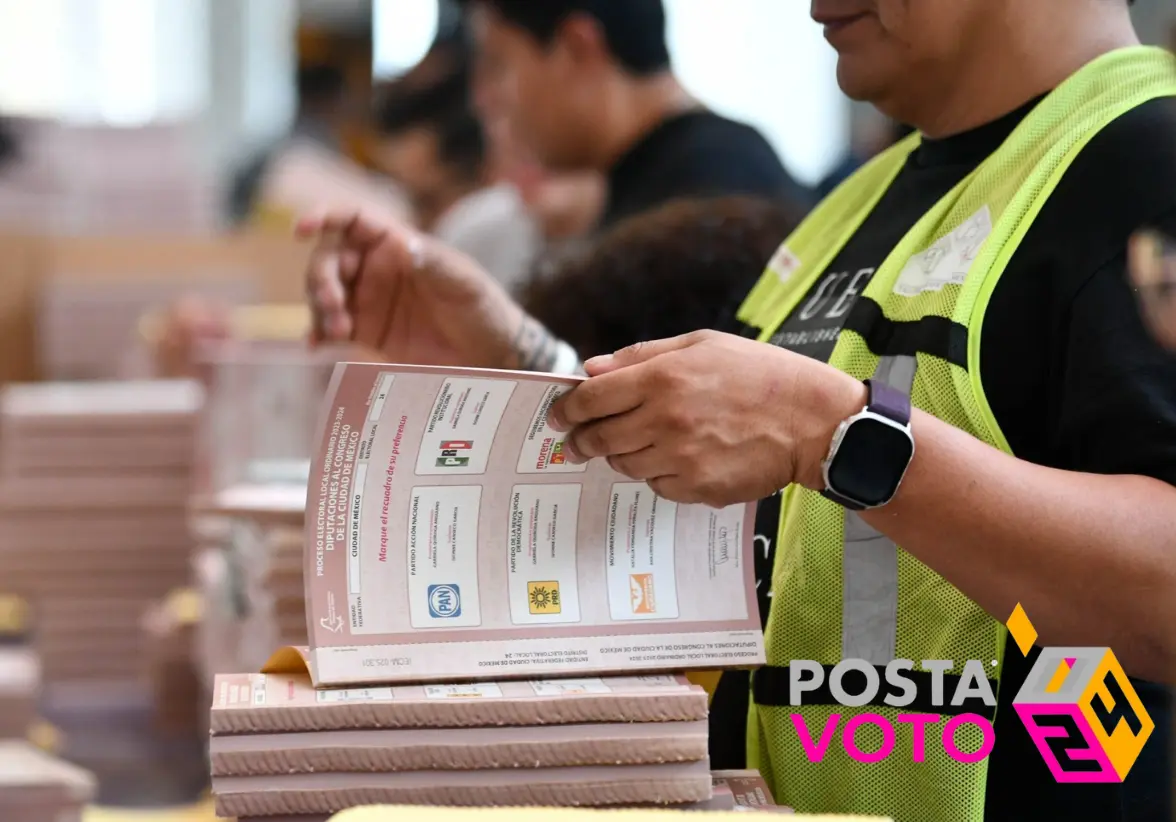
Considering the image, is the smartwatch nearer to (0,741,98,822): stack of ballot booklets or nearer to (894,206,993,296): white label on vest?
(894,206,993,296): white label on vest

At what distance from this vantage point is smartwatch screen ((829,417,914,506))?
0.94 m

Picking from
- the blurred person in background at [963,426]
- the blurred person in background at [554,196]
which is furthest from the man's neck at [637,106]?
the blurred person in background at [963,426]

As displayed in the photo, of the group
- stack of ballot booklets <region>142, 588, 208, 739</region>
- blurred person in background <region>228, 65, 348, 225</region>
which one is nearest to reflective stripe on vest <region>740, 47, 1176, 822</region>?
stack of ballot booklets <region>142, 588, 208, 739</region>

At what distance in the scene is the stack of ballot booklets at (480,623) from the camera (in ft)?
2.94

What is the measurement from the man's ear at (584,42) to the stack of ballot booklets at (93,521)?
146cm

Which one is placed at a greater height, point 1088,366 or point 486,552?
point 1088,366

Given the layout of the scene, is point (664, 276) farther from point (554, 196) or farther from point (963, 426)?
point (554, 196)

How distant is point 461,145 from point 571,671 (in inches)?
167

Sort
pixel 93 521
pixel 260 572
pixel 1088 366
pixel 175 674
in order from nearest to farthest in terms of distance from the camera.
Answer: pixel 1088 366
pixel 260 572
pixel 175 674
pixel 93 521

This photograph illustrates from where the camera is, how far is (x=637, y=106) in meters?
2.66

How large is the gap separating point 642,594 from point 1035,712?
0.32m

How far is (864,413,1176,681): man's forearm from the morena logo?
0.06 m

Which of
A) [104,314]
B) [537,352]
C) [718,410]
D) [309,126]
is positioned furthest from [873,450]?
[309,126]

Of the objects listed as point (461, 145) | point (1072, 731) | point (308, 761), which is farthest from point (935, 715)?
point (461, 145)
